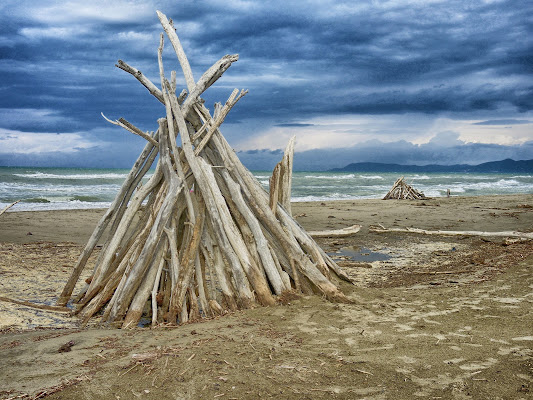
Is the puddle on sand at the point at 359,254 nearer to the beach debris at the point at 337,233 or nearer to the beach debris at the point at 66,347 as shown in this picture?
the beach debris at the point at 337,233

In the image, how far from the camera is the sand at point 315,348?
9.87 feet

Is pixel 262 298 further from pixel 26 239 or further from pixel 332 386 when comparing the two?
pixel 26 239

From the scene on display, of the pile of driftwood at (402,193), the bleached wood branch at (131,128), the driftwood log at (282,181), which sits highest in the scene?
the bleached wood branch at (131,128)

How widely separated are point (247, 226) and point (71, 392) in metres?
2.51

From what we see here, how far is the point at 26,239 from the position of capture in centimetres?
1031

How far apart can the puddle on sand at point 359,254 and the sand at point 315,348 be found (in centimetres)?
171

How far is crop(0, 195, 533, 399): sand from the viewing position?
3008mm

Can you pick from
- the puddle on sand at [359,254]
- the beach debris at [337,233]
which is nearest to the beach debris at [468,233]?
the beach debris at [337,233]

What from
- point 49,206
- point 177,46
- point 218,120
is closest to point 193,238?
point 218,120

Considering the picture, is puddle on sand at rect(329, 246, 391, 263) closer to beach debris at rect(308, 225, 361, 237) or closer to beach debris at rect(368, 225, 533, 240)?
beach debris at rect(308, 225, 361, 237)

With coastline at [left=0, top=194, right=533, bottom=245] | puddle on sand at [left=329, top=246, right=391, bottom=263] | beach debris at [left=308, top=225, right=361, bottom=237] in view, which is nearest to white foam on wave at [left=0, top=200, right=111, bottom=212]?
coastline at [left=0, top=194, right=533, bottom=245]

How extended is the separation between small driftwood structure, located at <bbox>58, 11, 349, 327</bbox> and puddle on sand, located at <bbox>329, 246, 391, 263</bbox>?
10.2 ft

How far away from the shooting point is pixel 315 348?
11.9 ft

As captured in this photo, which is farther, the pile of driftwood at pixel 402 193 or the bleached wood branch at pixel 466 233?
the pile of driftwood at pixel 402 193
